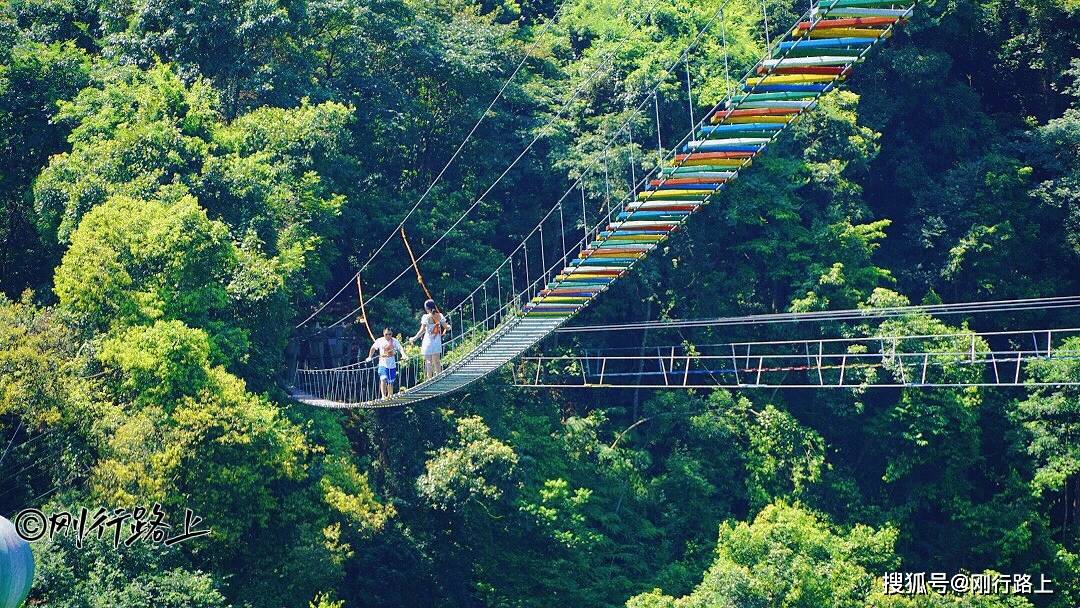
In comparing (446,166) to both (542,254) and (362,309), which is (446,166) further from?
(362,309)

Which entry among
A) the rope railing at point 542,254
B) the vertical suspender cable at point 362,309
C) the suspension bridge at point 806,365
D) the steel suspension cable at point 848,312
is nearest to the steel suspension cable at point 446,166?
the vertical suspender cable at point 362,309

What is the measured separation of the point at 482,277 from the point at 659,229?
8.21 m

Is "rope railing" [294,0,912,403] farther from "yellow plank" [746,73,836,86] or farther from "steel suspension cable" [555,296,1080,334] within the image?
"steel suspension cable" [555,296,1080,334]

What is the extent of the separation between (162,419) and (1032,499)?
1145 centimetres

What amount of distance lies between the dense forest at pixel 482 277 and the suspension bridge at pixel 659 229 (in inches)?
16.4

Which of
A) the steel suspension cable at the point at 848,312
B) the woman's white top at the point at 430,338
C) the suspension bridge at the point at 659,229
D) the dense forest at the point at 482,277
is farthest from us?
the dense forest at the point at 482,277

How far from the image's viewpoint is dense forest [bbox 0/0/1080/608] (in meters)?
18.8

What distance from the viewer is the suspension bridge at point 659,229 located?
13039 millimetres

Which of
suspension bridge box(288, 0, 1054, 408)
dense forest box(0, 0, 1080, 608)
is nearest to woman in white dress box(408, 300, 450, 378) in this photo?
suspension bridge box(288, 0, 1054, 408)

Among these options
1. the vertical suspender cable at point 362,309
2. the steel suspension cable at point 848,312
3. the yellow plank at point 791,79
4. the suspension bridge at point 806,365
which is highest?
the yellow plank at point 791,79

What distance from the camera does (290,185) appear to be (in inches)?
867

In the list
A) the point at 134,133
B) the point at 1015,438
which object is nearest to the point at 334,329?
Answer: the point at 134,133

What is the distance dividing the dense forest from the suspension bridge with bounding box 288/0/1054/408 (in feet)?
1.36

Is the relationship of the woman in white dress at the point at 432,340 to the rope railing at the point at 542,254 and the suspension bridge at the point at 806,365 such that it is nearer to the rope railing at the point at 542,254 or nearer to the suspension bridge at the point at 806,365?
the rope railing at the point at 542,254
